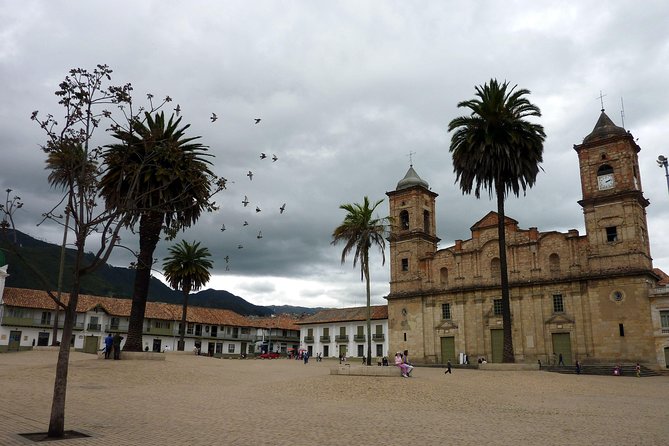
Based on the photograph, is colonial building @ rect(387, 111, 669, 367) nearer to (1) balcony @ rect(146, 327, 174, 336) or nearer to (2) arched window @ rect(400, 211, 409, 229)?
(2) arched window @ rect(400, 211, 409, 229)

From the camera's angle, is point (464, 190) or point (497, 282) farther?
point (497, 282)

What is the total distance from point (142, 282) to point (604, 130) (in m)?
40.6

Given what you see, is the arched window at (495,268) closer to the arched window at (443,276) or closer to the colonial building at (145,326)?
the arched window at (443,276)

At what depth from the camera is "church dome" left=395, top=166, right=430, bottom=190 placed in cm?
5925

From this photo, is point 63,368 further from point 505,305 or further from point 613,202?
point 613,202

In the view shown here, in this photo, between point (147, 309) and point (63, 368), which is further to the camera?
point (147, 309)

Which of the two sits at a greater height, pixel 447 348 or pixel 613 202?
pixel 613 202

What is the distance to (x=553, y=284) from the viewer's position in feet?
153

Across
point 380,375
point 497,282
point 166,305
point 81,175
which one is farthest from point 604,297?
point 166,305

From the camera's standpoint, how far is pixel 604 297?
4300 centimetres

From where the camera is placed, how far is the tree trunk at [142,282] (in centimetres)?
2934

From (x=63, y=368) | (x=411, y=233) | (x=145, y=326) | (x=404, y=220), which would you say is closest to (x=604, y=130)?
(x=411, y=233)

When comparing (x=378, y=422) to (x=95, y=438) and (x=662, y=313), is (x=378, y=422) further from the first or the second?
(x=662, y=313)

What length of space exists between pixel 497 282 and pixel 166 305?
51991mm
